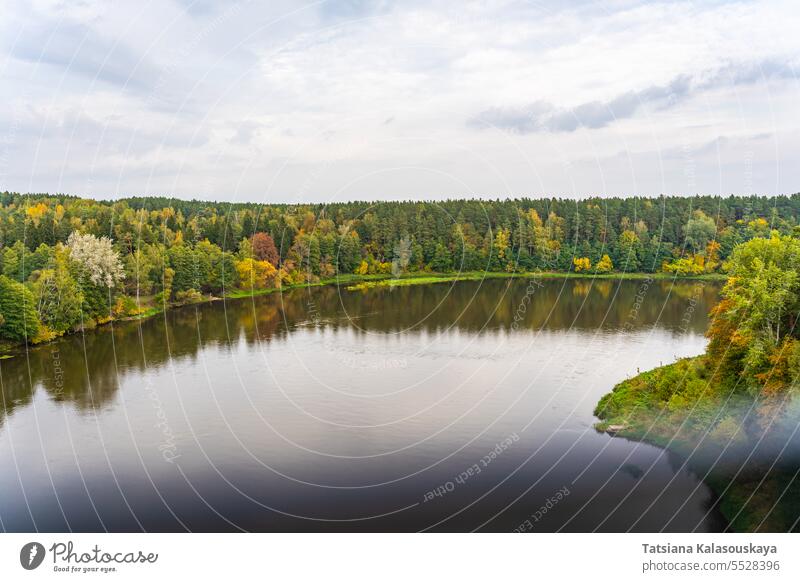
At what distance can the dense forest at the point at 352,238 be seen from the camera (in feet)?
192

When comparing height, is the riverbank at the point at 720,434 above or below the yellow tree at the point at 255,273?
below

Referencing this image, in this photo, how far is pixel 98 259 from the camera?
5147cm

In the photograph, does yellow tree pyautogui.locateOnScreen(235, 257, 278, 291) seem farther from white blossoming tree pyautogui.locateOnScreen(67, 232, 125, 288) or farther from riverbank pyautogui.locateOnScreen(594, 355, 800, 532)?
riverbank pyautogui.locateOnScreen(594, 355, 800, 532)

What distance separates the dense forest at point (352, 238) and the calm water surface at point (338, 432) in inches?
441

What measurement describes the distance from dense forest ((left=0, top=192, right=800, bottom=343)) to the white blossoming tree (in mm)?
120

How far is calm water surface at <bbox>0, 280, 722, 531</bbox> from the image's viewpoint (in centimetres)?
2072

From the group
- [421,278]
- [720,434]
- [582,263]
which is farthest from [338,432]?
[582,263]

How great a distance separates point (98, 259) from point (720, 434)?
44.0 m

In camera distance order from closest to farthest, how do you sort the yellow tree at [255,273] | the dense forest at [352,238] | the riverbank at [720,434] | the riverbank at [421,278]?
1. the riverbank at [720,434]
2. the dense forest at [352,238]
3. the yellow tree at [255,273]
4. the riverbank at [421,278]

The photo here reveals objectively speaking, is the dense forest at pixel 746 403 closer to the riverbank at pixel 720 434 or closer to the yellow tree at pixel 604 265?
the riverbank at pixel 720 434

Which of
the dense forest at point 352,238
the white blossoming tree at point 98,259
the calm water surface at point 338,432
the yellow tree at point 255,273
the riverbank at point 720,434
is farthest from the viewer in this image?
the yellow tree at point 255,273

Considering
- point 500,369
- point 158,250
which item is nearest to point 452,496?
point 500,369

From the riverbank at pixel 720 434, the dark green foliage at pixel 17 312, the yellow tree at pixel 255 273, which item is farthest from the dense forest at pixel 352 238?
the riverbank at pixel 720 434

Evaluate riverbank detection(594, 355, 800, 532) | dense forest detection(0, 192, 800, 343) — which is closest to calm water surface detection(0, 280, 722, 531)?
riverbank detection(594, 355, 800, 532)
